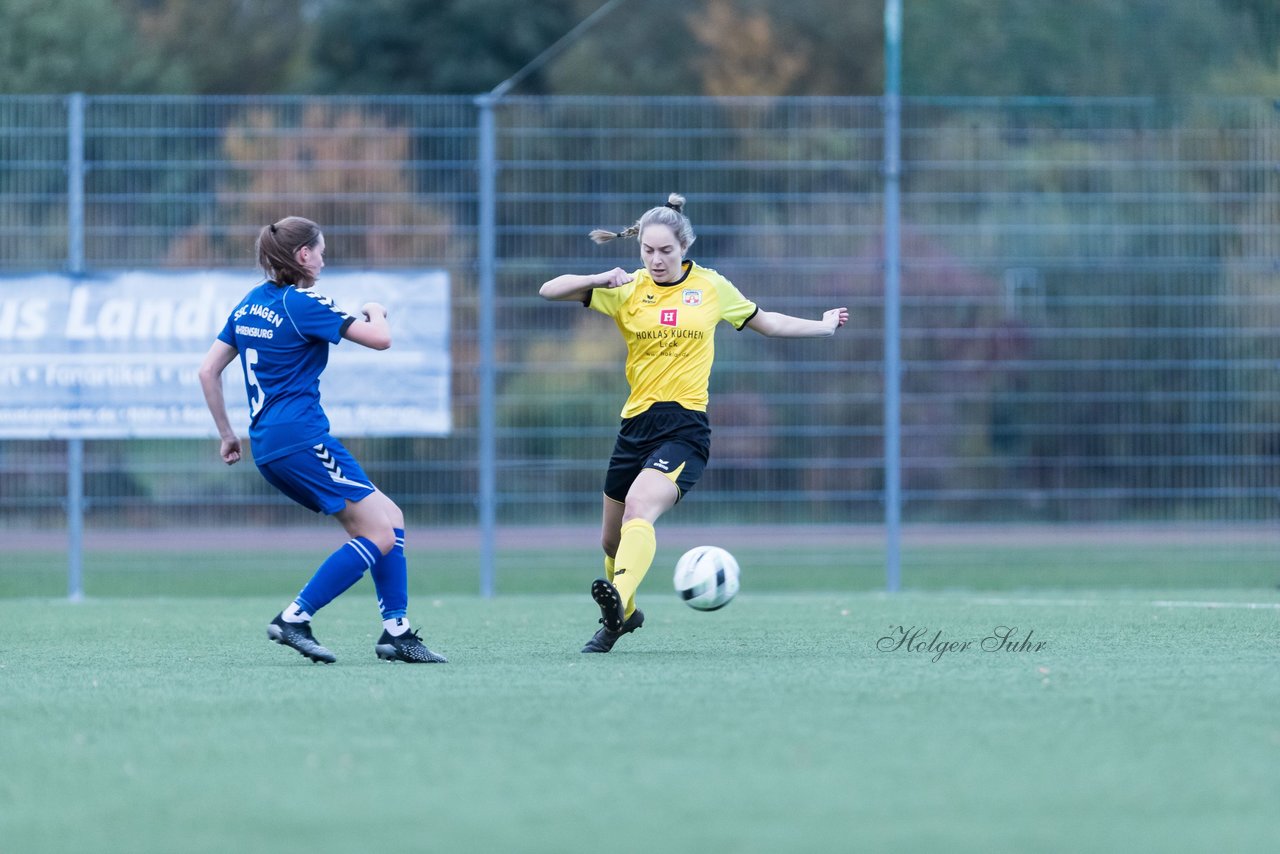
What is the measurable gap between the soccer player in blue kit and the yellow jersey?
3.63 ft

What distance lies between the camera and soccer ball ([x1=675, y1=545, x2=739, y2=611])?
22.9 feet

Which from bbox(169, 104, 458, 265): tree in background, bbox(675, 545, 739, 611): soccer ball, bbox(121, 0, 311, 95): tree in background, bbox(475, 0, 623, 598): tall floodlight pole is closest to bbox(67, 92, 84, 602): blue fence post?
bbox(169, 104, 458, 265): tree in background

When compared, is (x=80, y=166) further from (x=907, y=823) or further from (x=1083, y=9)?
(x=907, y=823)

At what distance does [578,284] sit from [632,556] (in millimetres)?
1115

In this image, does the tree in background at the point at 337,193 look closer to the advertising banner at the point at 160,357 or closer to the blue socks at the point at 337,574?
the advertising banner at the point at 160,357

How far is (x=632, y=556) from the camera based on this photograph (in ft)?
22.7

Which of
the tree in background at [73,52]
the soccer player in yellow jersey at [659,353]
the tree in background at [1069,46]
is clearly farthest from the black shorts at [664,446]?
the tree in background at [73,52]

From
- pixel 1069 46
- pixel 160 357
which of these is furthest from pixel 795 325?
pixel 1069 46

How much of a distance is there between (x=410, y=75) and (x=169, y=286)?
75.9 feet

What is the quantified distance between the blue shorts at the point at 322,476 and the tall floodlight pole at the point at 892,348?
18.8 feet

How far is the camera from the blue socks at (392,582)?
6852 mm

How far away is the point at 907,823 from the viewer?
363cm

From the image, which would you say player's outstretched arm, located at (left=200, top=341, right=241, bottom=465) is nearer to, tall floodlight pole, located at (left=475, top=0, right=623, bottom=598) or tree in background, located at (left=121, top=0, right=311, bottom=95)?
tall floodlight pole, located at (left=475, top=0, right=623, bottom=598)

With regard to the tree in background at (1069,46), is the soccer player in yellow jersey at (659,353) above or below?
below
